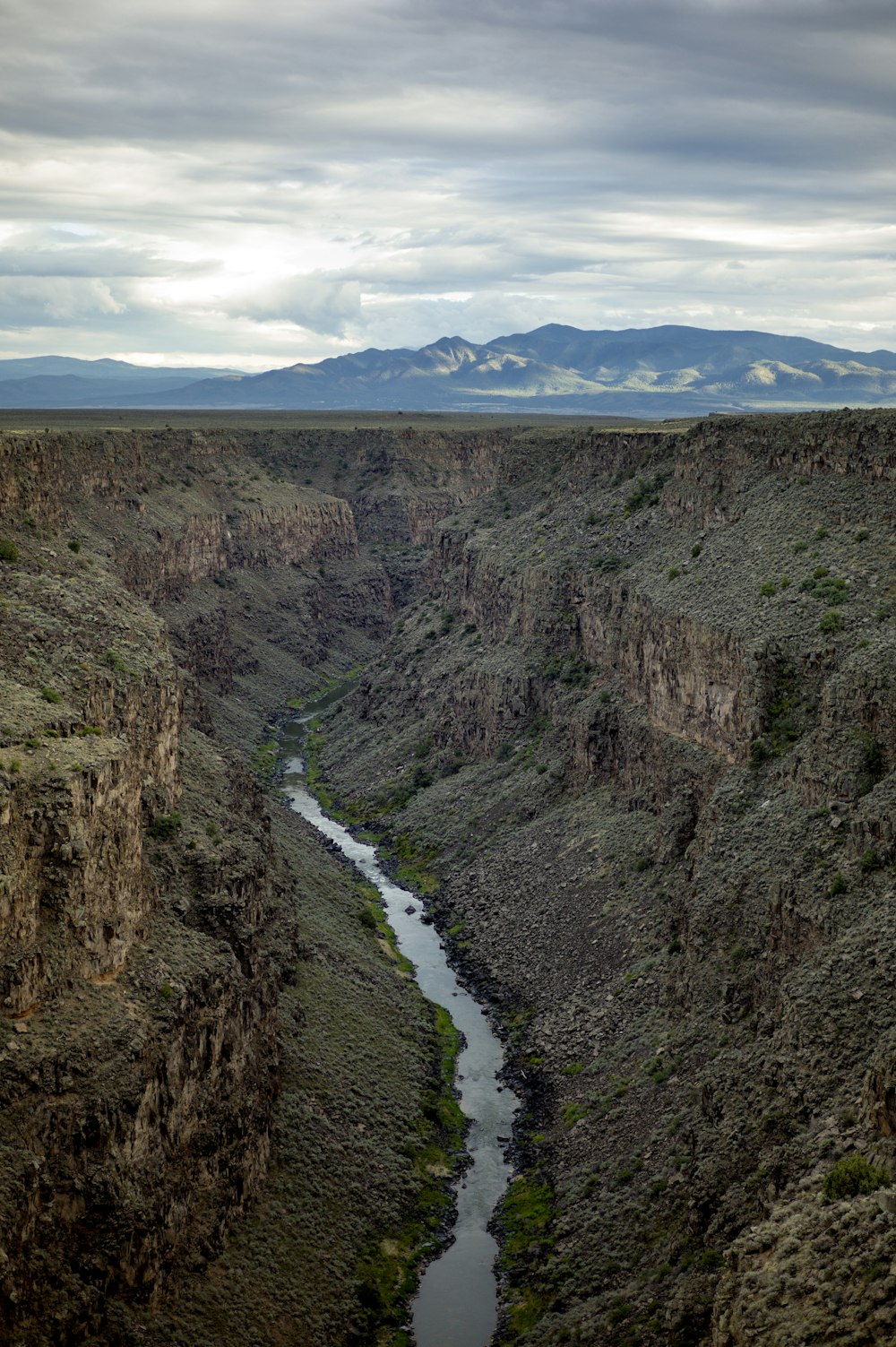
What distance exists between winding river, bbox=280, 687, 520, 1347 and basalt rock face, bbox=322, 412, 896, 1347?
6.02ft

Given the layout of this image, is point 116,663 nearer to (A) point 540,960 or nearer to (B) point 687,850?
(B) point 687,850

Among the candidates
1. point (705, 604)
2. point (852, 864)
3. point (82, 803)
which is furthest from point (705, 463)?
point (82, 803)

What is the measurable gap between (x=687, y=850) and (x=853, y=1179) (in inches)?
1387

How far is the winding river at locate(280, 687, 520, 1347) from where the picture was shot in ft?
194

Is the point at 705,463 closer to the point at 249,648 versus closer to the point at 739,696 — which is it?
the point at 739,696

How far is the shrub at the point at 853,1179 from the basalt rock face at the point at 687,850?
58 cm

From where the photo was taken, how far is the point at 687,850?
79438mm

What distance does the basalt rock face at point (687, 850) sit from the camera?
2044 inches

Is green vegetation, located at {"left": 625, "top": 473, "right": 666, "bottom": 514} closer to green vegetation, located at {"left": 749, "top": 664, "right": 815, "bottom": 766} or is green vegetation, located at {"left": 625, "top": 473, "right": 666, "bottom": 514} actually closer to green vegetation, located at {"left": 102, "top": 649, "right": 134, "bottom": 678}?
green vegetation, located at {"left": 749, "top": 664, "right": 815, "bottom": 766}

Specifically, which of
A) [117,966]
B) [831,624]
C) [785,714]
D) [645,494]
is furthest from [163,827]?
[645,494]

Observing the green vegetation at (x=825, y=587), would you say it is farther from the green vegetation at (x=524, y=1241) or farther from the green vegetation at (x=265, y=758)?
the green vegetation at (x=265, y=758)

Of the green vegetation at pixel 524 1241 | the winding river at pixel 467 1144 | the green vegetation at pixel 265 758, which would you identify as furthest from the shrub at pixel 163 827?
the green vegetation at pixel 265 758

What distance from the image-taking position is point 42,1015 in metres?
50.5

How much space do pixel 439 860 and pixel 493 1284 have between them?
48.5 meters
